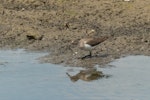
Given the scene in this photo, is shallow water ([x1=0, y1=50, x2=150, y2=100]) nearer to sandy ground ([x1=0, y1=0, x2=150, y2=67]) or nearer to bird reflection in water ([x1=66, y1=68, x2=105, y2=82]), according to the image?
bird reflection in water ([x1=66, y1=68, x2=105, y2=82])

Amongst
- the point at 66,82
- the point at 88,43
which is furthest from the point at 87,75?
the point at 88,43

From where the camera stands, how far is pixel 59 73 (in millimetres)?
10289

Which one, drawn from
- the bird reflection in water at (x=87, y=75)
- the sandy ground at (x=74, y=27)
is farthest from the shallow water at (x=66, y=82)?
the sandy ground at (x=74, y=27)

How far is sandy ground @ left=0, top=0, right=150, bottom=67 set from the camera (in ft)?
37.9

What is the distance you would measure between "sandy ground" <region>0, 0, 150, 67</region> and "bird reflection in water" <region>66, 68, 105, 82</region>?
0.48m

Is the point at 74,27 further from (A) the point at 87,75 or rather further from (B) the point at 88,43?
(A) the point at 87,75

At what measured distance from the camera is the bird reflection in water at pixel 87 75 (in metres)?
9.91

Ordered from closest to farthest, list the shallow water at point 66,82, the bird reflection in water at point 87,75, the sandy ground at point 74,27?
the shallow water at point 66,82 < the bird reflection in water at point 87,75 < the sandy ground at point 74,27

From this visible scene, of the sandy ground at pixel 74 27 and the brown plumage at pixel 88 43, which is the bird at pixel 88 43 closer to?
the brown plumage at pixel 88 43

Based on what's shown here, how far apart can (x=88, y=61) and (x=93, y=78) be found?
3.86 feet

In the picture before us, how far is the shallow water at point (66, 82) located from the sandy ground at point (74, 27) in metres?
0.49

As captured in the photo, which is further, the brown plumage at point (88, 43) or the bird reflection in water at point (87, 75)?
the brown plumage at point (88, 43)

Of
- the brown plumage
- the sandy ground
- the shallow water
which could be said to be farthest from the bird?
the shallow water

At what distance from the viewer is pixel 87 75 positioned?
10172mm
